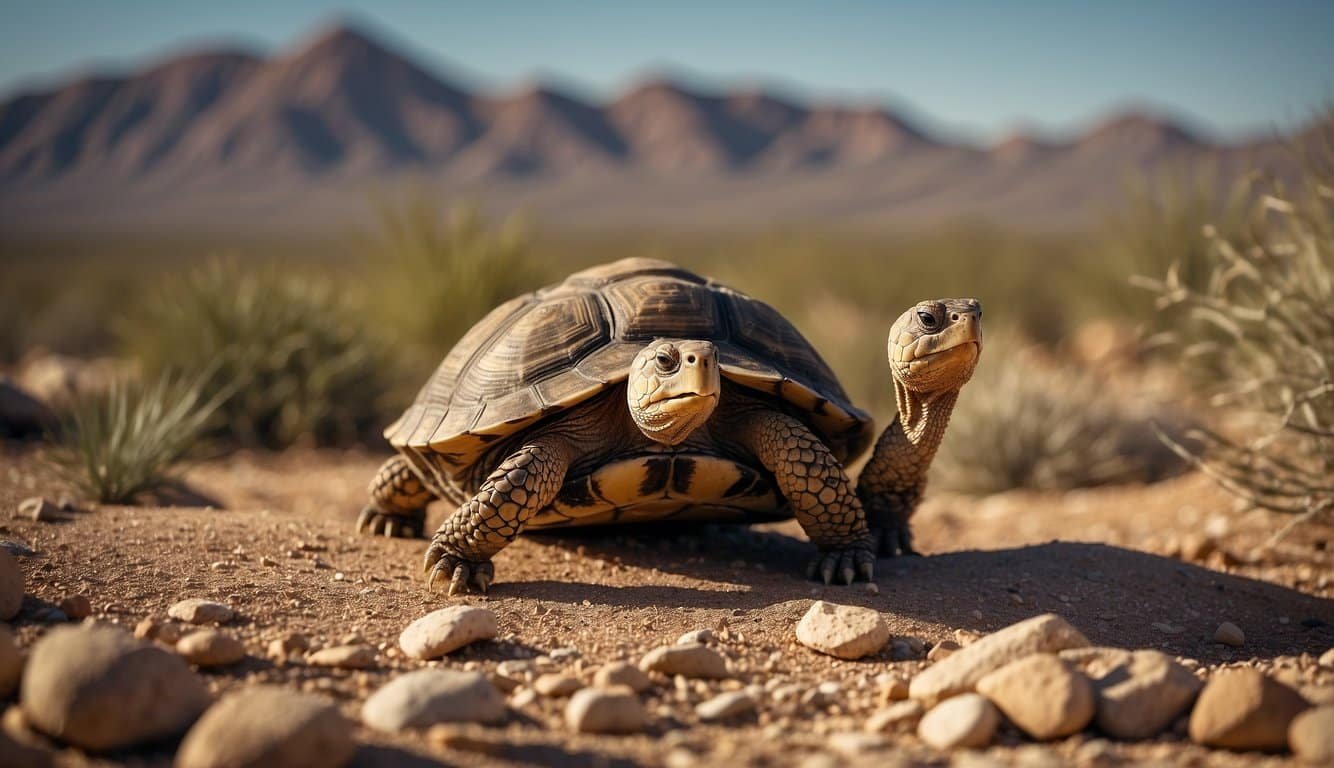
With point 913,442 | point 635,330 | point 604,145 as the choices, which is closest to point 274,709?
point 635,330

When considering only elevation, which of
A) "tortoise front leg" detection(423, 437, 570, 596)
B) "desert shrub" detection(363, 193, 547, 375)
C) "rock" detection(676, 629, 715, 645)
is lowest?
"rock" detection(676, 629, 715, 645)

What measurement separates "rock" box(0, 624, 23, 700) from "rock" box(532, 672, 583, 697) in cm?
126

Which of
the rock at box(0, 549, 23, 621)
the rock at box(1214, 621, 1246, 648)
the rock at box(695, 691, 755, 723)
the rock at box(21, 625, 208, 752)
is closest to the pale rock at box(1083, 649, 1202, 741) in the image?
the rock at box(695, 691, 755, 723)

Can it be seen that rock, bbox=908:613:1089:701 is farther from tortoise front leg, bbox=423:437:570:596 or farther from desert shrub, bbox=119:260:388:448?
desert shrub, bbox=119:260:388:448

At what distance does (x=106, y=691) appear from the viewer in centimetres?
214

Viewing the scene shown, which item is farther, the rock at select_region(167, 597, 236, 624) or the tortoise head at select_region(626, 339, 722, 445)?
the tortoise head at select_region(626, 339, 722, 445)

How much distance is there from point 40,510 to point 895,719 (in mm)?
3700

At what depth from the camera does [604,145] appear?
139 m

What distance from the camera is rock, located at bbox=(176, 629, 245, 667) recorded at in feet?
8.64

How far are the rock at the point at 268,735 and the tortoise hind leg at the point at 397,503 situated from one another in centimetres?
249

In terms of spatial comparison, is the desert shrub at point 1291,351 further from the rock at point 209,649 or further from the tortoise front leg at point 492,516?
the rock at point 209,649

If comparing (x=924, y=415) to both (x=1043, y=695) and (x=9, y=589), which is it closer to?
(x=1043, y=695)

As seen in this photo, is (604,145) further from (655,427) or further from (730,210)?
(655,427)

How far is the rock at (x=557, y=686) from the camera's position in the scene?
8.45ft
